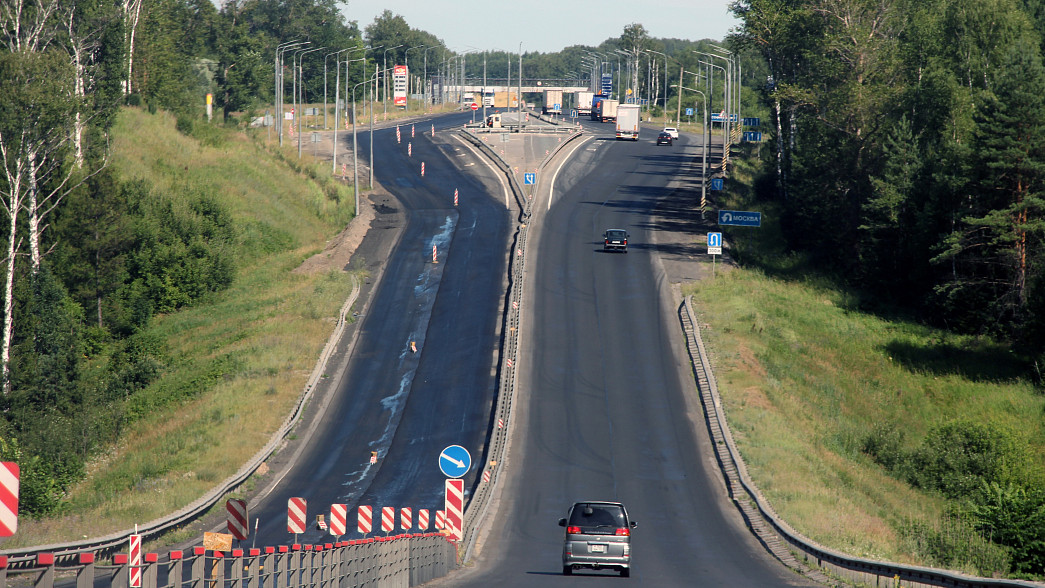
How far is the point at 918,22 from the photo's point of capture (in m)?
69.4

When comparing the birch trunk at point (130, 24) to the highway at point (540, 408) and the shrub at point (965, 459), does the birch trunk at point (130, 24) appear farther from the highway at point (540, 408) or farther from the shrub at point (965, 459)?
the shrub at point (965, 459)

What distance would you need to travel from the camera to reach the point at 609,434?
41.6 metres

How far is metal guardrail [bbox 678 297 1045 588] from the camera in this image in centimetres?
1922

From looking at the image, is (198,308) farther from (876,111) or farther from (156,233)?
(876,111)

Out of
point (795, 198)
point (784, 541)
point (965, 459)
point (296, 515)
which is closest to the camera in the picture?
point (296, 515)

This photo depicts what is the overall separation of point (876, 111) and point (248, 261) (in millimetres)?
44699

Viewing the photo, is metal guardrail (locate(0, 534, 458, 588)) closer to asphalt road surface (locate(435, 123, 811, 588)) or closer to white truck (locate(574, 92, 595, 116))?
asphalt road surface (locate(435, 123, 811, 588))

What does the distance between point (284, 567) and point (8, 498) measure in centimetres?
657

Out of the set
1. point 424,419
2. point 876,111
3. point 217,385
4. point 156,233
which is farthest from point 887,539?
point 156,233

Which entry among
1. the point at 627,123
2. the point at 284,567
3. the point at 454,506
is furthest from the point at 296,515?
the point at 627,123

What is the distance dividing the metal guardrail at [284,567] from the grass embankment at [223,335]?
11.1 metres

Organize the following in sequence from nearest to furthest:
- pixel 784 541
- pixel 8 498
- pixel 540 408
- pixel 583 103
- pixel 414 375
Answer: pixel 8 498, pixel 784 541, pixel 540 408, pixel 414 375, pixel 583 103

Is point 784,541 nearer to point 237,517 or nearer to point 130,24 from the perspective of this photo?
point 237,517

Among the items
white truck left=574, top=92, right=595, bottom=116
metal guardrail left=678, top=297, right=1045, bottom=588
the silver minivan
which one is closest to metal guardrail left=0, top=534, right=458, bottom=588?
the silver minivan
